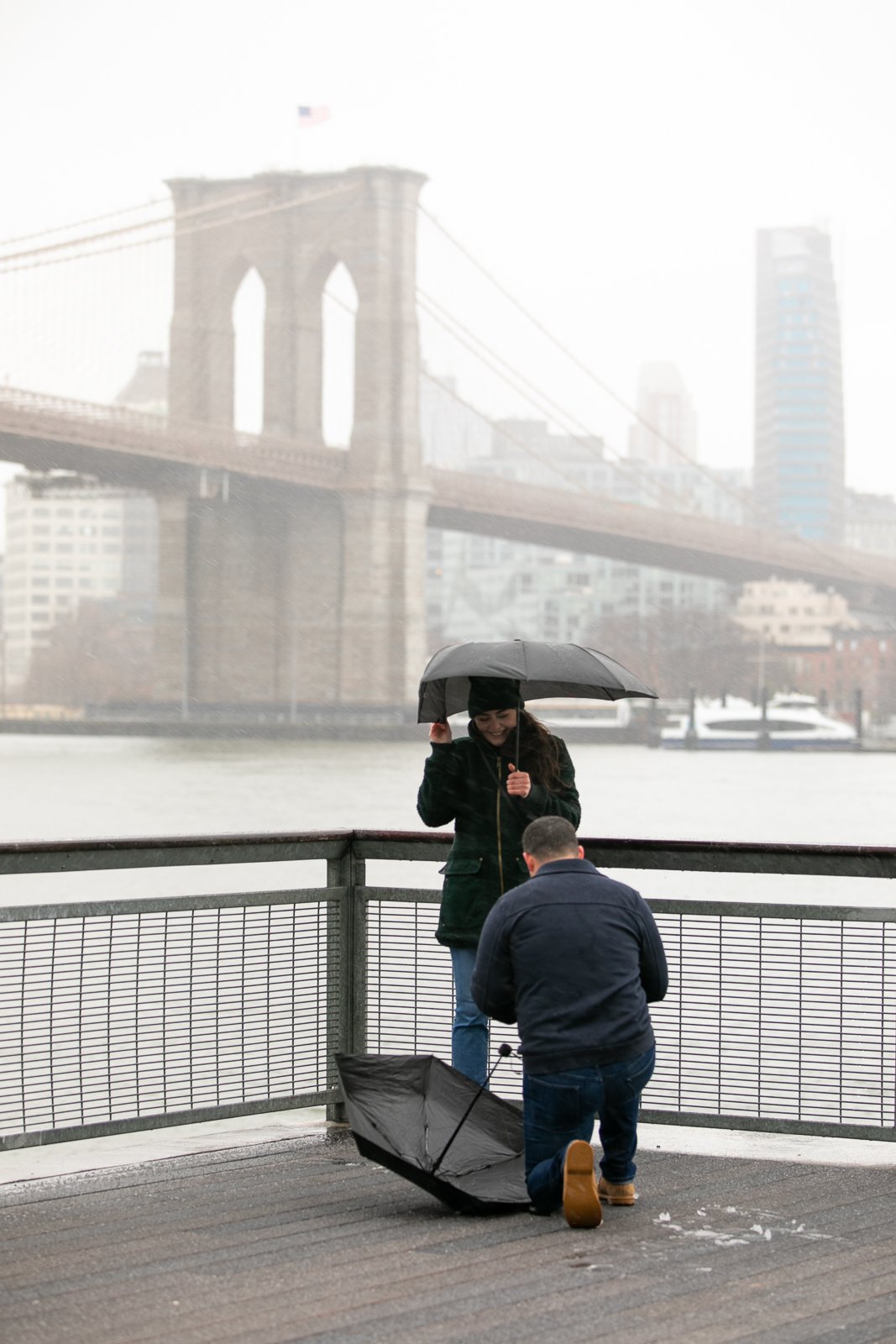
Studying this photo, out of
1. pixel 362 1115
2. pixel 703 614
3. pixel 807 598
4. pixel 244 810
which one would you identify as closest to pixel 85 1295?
pixel 362 1115

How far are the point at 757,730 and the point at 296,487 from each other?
26869 mm

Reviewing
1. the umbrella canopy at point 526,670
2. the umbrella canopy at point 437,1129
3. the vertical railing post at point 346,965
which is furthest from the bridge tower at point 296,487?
the umbrella canopy at point 437,1129

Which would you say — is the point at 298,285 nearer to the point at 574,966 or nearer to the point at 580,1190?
the point at 574,966

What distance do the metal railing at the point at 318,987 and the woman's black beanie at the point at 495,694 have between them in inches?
18.1

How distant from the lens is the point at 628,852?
462cm

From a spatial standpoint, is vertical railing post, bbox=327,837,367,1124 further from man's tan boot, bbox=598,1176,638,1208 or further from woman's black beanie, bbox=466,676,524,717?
man's tan boot, bbox=598,1176,638,1208

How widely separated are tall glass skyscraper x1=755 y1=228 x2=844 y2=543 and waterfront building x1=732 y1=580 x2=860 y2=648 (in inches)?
2671

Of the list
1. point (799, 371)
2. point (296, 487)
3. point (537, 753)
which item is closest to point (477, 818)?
point (537, 753)

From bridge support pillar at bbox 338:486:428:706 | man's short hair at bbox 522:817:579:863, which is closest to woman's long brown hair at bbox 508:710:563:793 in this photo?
man's short hair at bbox 522:817:579:863

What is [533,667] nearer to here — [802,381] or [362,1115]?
[362,1115]

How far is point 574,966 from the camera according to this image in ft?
12.4

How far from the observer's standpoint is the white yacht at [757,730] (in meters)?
66.8

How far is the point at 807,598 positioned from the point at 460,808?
85.0 metres

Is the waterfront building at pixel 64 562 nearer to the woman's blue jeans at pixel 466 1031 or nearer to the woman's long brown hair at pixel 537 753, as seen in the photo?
the woman's blue jeans at pixel 466 1031
